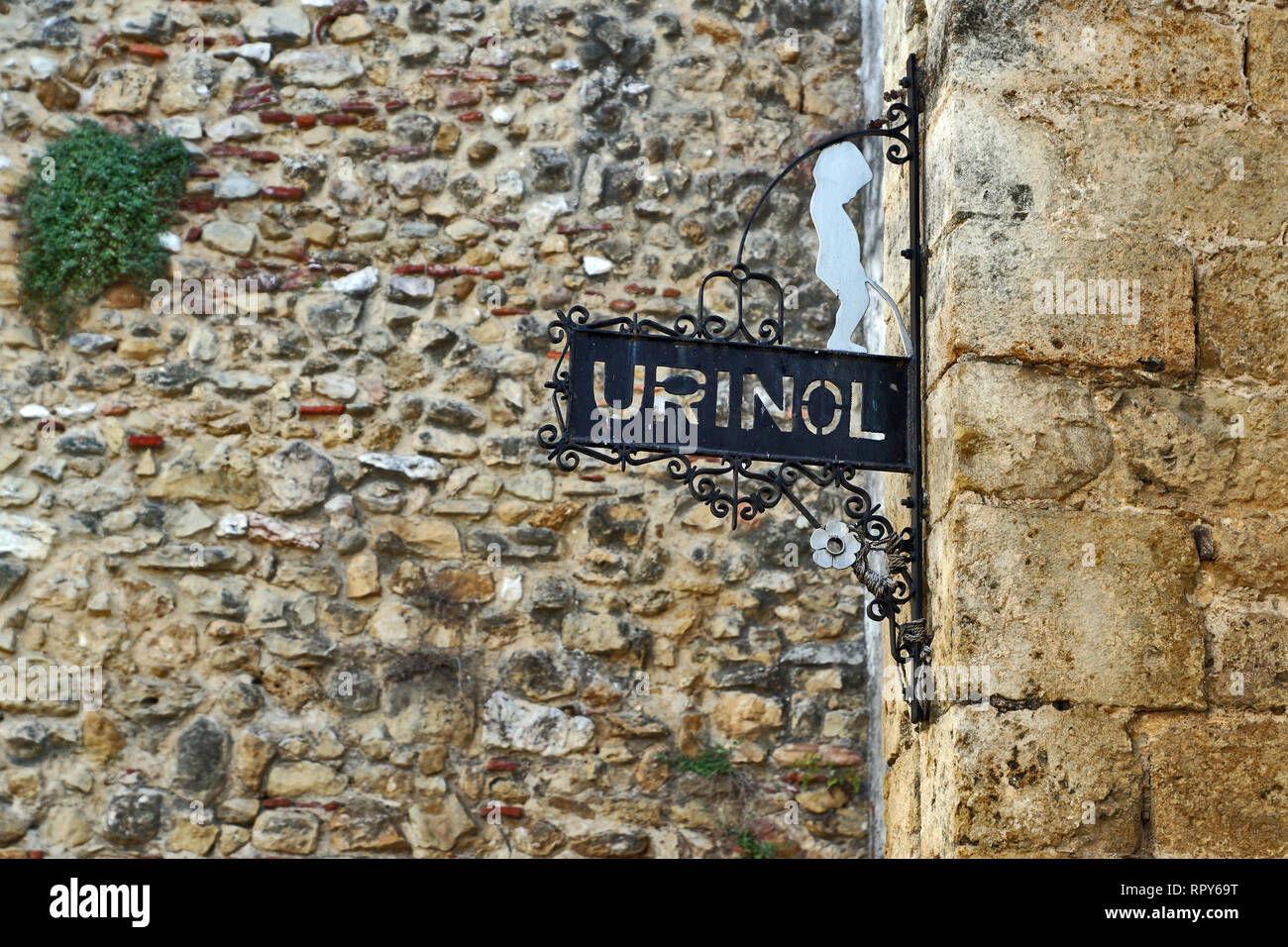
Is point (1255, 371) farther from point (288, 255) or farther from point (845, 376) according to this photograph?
point (288, 255)

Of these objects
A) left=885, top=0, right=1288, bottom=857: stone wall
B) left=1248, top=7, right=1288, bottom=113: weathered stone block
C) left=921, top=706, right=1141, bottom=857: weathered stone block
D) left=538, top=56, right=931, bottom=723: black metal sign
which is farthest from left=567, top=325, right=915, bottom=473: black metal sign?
left=1248, top=7, right=1288, bottom=113: weathered stone block

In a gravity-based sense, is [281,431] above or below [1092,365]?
above

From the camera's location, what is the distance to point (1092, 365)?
234 cm

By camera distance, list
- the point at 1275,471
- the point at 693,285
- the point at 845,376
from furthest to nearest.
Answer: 1. the point at 693,285
2. the point at 845,376
3. the point at 1275,471

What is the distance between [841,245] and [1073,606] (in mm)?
853

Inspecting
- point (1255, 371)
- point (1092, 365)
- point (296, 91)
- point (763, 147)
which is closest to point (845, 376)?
point (1092, 365)

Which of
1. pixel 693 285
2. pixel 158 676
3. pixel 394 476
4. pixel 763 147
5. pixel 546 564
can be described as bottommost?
pixel 158 676

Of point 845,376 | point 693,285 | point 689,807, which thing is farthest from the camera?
point 693,285

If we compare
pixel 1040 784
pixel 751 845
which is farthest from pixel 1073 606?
pixel 751 845

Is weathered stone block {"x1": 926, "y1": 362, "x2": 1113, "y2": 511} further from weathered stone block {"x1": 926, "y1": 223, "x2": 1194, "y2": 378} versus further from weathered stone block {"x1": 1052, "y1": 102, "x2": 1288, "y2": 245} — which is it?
weathered stone block {"x1": 1052, "y1": 102, "x2": 1288, "y2": 245}

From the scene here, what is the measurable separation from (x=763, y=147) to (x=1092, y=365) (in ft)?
9.72

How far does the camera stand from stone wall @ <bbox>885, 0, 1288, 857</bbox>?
86.2 inches

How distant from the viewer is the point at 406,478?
478cm

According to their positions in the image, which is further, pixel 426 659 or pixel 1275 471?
pixel 426 659
